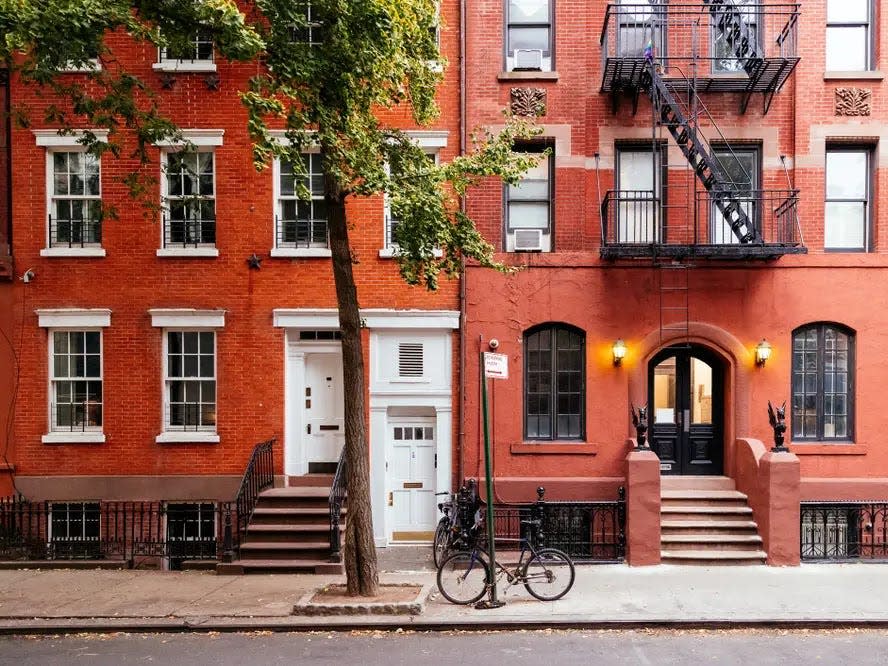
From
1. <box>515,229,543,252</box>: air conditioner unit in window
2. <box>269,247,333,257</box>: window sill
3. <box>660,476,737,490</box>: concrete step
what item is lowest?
<box>660,476,737,490</box>: concrete step

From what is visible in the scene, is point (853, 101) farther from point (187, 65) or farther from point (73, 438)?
point (73, 438)

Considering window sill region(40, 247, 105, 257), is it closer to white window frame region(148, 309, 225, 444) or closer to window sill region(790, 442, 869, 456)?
white window frame region(148, 309, 225, 444)

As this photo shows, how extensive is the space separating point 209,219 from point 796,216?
10653 mm

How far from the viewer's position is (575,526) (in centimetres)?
1211

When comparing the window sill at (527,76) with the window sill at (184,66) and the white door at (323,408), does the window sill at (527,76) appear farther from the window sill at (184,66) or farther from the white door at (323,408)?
the white door at (323,408)

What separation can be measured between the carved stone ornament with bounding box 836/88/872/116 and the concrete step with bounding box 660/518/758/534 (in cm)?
761

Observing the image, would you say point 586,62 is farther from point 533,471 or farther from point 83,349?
point 83,349

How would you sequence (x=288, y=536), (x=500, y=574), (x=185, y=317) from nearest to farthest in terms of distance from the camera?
(x=500, y=574) < (x=288, y=536) < (x=185, y=317)

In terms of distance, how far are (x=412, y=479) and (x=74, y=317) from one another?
691 cm

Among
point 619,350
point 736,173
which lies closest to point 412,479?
point 619,350

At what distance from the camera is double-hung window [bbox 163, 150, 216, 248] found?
41.9 feet

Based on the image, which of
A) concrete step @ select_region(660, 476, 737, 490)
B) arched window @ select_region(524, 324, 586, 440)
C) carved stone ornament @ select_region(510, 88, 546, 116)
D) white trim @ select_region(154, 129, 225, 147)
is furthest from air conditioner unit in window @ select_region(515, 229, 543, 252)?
white trim @ select_region(154, 129, 225, 147)

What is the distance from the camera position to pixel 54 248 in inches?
500

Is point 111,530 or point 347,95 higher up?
point 347,95
